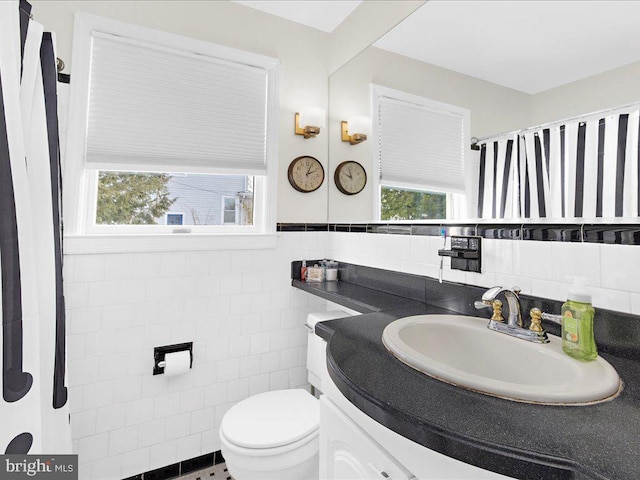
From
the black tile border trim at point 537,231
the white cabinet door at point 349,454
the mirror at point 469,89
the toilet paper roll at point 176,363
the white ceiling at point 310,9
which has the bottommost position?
the toilet paper roll at point 176,363

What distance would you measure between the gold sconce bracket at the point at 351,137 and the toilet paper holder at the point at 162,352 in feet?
4.85

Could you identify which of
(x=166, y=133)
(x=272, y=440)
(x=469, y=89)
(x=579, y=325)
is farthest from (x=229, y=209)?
(x=579, y=325)

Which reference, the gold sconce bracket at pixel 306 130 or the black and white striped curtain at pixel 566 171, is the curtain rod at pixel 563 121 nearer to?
the black and white striped curtain at pixel 566 171

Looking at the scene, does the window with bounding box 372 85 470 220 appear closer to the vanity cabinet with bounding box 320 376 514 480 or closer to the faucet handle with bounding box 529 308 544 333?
the faucet handle with bounding box 529 308 544 333

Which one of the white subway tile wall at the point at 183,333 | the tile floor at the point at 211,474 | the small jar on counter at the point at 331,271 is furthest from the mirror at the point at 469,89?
the tile floor at the point at 211,474

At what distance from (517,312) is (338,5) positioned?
192cm

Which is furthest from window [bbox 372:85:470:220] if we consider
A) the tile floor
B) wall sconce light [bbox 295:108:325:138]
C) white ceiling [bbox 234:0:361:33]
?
the tile floor

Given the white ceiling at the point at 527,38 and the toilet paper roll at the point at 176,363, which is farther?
the toilet paper roll at the point at 176,363

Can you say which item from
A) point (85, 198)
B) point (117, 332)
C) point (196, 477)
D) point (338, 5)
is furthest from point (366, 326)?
point (338, 5)

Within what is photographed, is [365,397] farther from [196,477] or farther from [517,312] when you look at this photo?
[196,477]

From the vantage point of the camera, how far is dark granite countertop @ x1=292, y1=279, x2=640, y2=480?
0.48m

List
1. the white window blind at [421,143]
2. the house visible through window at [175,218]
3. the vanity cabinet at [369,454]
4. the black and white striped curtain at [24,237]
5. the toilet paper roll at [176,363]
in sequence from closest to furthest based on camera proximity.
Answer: the vanity cabinet at [369,454]
the black and white striped curtain at [24,237]
the white window blind at [421,143]
the toilet paper roll at [176,363]
the house visible through window at [175,218]

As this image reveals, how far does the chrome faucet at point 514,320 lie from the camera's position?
0.92 m

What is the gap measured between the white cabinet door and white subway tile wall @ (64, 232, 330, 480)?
1.02 m
